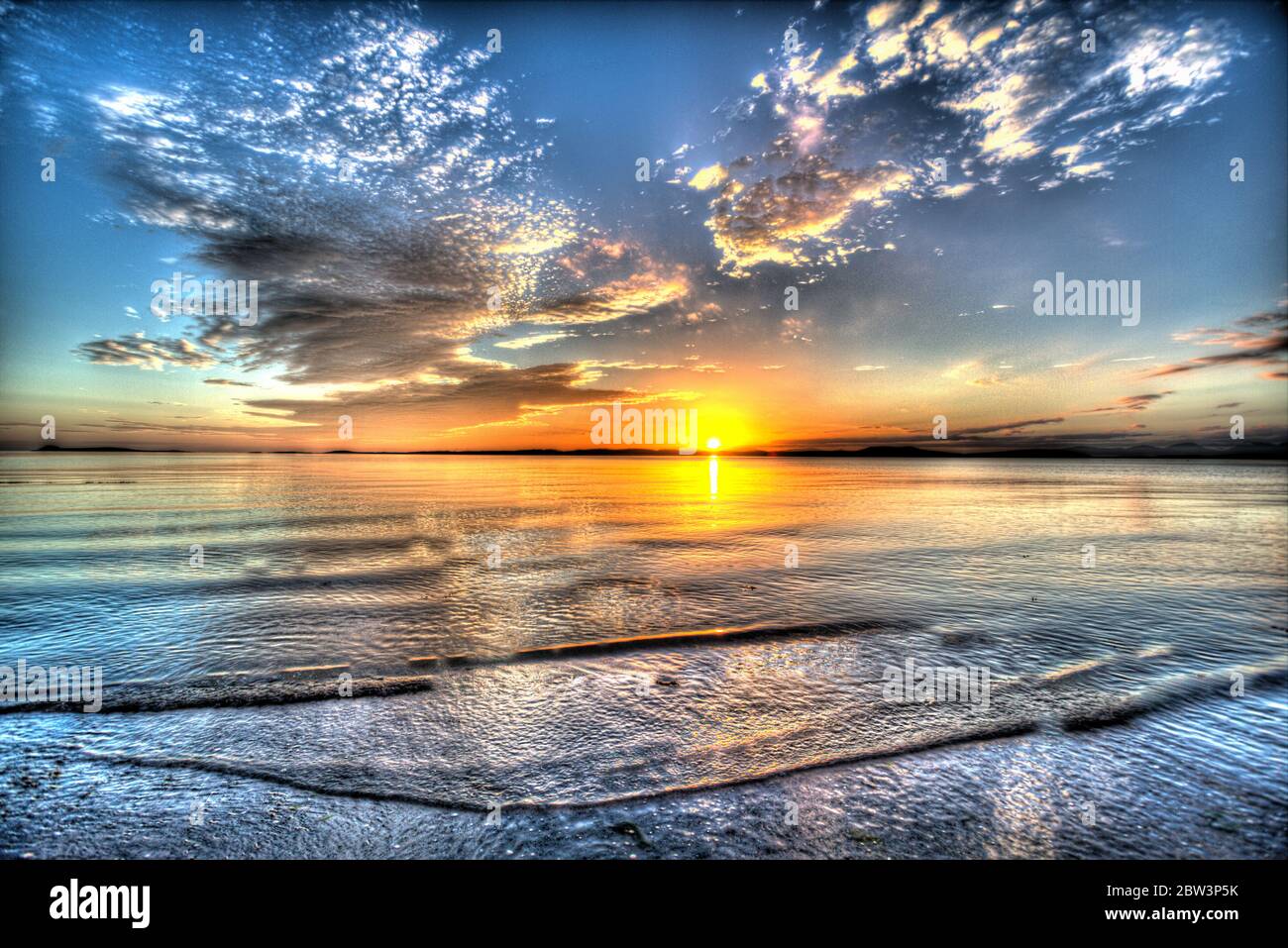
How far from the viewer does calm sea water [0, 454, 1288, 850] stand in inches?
169

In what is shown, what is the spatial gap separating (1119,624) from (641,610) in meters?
7.24

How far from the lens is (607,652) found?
6816mm

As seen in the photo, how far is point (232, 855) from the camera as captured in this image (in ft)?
10.4

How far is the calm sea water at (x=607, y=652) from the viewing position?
4297 mm

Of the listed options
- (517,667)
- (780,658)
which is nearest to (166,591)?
(517,667)

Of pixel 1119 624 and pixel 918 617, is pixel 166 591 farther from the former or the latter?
pixel 1119 624

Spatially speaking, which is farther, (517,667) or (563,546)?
(563,546)

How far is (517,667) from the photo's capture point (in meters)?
6.29

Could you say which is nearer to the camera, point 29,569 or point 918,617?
→ point 918,617

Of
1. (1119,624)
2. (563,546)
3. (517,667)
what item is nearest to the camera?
(517,667)
